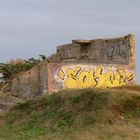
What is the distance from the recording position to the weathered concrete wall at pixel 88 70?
81.4ft

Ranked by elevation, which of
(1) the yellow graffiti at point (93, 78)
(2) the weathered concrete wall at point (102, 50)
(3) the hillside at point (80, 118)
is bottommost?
(3) the hillside at point (80, 118)

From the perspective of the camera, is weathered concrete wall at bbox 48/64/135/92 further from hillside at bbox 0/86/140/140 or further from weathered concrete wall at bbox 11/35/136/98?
hillside at bbox 0/86/140/140

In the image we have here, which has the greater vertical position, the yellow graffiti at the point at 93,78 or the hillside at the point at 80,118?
the yellow graffiti at the point at 93,78

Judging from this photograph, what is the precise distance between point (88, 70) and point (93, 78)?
563 millimetres

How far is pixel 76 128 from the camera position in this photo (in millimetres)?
16688

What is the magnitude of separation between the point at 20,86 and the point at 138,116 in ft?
41.6

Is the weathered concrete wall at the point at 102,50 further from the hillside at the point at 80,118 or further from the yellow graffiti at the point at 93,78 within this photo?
the hillside at the point at 80,118

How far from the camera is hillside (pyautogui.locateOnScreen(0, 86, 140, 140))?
1563 cm

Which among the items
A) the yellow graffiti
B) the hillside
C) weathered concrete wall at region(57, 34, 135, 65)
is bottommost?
the hillside

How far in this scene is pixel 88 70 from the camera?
25.7m

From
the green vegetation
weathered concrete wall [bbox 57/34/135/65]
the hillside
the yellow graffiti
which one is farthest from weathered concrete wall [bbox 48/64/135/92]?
the green vegetation

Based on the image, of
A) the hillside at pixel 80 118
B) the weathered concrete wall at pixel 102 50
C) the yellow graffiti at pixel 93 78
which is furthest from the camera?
the weathered concrete wall at pixel 102 50

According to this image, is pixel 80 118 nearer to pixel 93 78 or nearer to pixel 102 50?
pixel 93 78

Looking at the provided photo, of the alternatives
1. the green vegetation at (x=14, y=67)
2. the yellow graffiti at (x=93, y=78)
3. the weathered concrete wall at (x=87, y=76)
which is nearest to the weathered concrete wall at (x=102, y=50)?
the weathered concrete wall at (x=87, y=76)
